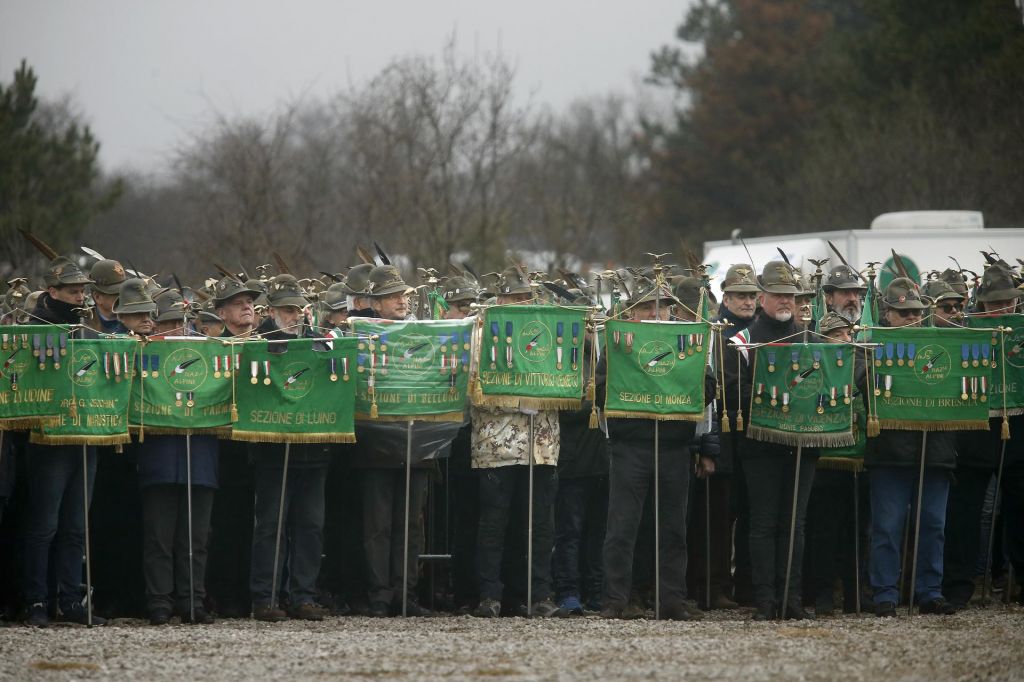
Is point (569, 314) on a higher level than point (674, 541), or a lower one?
higher

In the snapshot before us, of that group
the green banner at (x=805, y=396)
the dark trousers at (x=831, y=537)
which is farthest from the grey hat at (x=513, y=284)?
the dark trousers at (x=831, y=537)

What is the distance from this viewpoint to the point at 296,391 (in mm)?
12047

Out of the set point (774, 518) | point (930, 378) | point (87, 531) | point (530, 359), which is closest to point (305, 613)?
point (87, 531)

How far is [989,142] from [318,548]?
86.5 ft

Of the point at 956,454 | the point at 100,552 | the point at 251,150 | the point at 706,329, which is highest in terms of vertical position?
the point at 251,150

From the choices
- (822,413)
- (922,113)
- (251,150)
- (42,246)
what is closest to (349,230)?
(251,150)

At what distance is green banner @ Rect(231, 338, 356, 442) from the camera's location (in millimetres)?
11969

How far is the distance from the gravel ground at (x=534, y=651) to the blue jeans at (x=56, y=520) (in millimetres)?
416

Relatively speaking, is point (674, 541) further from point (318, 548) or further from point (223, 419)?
point (223, 419)

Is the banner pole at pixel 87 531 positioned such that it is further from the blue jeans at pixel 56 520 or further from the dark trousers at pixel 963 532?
the dark trousers at pixel 963 532

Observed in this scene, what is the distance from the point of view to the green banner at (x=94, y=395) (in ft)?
37.6

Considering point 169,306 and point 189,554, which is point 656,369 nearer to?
point 189,554

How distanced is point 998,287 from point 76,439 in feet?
23.4

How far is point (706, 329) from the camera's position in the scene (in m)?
12.0
